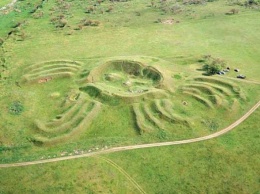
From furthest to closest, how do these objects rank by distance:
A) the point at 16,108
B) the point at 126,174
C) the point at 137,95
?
the point at 16,108
the point at 137,95
the point at 126,174

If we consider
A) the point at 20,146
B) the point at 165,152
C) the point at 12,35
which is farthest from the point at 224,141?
the point at 12,35

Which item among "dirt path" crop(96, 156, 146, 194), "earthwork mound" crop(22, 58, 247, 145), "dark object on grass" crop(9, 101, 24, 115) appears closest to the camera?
"dirt path" crop(96, 156, 146, 194)

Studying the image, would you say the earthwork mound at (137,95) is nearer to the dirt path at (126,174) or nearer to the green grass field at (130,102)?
the green grass field at (130,102)

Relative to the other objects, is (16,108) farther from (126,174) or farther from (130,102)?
(126,174)

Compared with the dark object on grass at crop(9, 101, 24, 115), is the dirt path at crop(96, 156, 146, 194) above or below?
below

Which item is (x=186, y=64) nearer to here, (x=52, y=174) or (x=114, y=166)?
(x=114, y=166)

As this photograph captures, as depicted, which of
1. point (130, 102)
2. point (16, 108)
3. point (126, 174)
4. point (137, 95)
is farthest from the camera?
point (16, 108)

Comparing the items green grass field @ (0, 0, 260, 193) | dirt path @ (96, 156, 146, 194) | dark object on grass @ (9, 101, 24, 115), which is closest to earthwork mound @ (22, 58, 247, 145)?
green grass field @ (0, 0, 260, 193)

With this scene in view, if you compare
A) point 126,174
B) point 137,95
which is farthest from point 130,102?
point 126,174

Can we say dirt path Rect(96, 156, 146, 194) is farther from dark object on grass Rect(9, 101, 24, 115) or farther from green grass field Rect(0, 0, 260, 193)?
dark object on grass Rect(9, 101, 24, 115)
